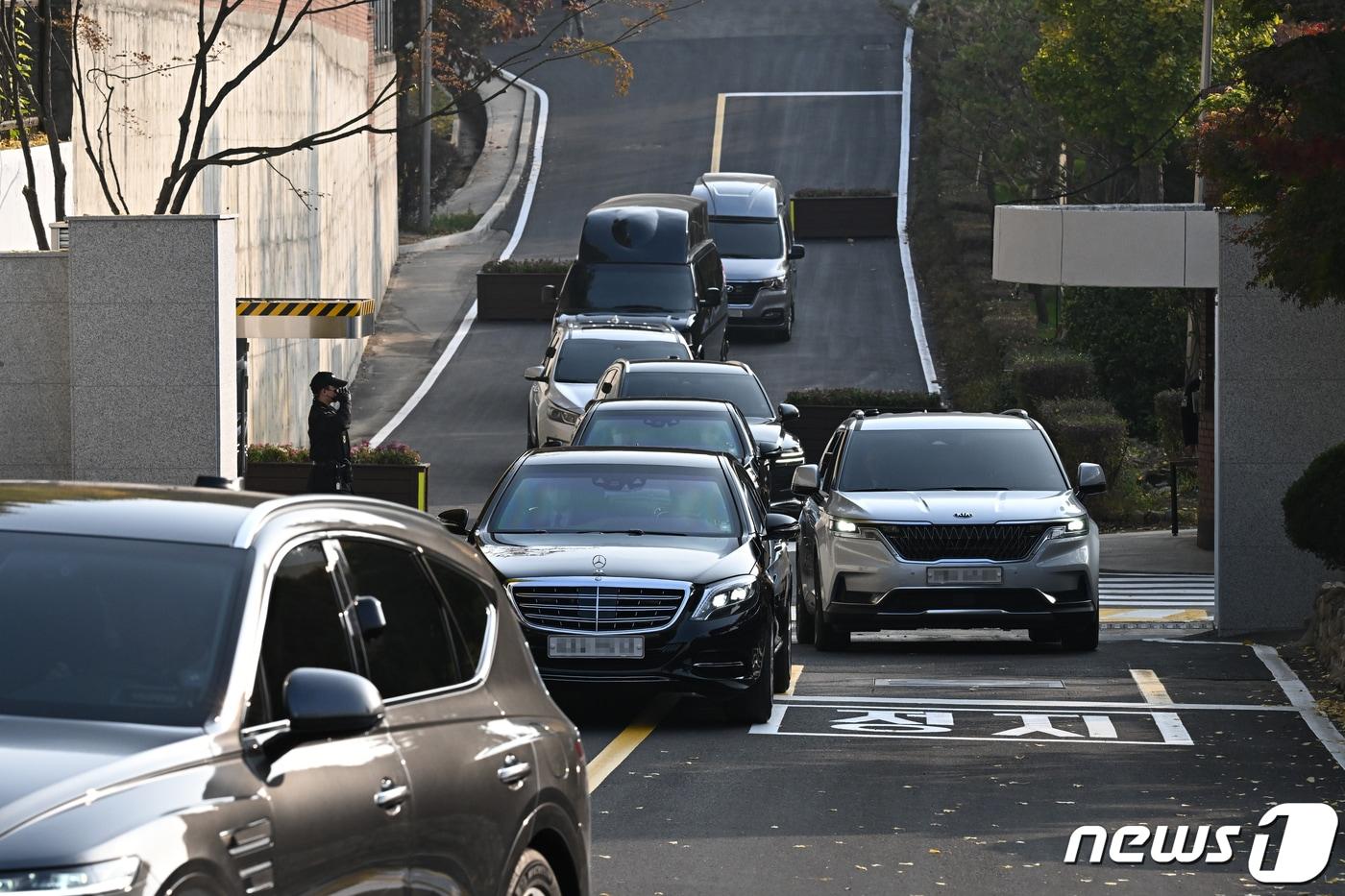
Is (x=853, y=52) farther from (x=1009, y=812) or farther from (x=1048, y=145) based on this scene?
(x=1009, y=812)

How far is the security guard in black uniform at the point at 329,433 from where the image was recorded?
78.0ft

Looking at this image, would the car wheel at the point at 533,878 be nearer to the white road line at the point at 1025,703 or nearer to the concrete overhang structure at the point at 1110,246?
the white road line at the point at 1025,703

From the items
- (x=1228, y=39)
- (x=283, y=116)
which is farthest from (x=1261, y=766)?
(x=1228, y=39)

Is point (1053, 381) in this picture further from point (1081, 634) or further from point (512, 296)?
point (512, 296)

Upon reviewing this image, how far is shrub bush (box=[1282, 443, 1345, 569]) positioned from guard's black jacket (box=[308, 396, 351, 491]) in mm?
10819

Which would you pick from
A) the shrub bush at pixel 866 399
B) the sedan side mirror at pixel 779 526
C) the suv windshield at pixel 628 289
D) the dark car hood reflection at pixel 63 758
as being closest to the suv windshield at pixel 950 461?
the sedan side mirror at pixel 779 526

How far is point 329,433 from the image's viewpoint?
2391cm

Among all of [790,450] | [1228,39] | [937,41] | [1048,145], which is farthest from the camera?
[937,41]

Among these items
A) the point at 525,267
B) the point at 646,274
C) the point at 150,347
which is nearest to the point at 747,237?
the point at 525,267

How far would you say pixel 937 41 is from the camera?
55062mm

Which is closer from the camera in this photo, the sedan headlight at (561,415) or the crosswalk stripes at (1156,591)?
the crosswalk stripes at (1156,591)

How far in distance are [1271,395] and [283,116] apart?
17.8m

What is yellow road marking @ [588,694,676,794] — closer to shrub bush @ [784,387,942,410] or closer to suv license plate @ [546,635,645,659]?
suv license plate @ [546,635,645,659]
